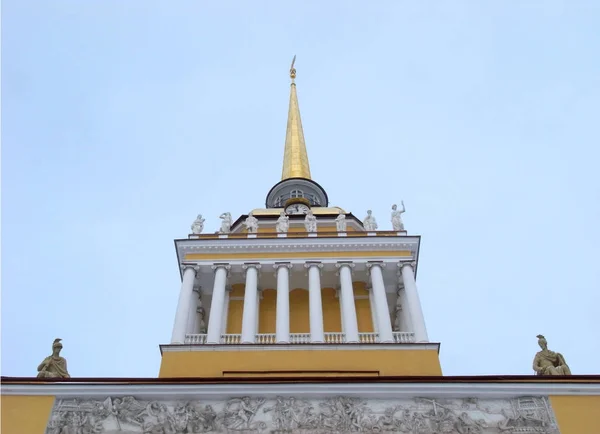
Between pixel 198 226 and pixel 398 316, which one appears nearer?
pixel 398 316

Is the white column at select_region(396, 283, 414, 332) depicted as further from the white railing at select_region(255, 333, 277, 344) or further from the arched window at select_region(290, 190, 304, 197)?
the arched window at select_region(290, 190, 304, 197)

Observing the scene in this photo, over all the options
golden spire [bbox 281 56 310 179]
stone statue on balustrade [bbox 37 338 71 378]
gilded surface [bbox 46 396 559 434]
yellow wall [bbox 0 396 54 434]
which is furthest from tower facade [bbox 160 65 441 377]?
golden spire [bbox 281 56 310 179]

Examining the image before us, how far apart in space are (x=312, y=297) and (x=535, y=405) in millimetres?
6728

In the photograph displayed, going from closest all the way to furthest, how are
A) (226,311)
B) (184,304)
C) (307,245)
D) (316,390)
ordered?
1. (316,390)
2. (184,304)
3. (226,311)
4. (307,245)

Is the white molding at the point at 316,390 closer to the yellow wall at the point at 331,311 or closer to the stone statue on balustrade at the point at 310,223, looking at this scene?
the yellow wall at the point at 331,311

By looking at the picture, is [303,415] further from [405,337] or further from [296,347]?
[405,337]

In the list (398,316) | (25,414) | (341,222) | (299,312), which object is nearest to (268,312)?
(299,312)

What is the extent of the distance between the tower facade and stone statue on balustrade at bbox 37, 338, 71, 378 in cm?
231

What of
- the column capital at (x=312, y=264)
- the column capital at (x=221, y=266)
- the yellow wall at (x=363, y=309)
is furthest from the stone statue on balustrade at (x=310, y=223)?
the column capital at (x=221, y=266)

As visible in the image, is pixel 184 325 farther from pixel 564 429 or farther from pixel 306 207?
pixel 564 429

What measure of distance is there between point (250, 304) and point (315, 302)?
1741 millimetres

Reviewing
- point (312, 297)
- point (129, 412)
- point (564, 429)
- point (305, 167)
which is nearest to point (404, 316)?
point (312, 297)

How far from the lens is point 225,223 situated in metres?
21.3

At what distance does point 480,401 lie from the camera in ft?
42.7
